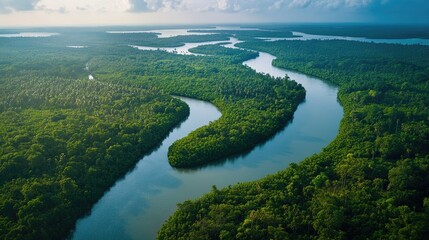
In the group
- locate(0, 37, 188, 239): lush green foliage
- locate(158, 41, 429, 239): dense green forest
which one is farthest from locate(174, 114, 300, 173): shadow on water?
locate(158, 41, 429, 239): dense green forest

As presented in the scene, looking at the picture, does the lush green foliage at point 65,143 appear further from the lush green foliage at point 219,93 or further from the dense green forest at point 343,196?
the dense green forest at point 343,196

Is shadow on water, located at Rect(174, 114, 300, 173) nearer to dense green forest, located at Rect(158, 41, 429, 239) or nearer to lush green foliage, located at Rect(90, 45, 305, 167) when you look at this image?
lush green foliage, located at Rect(90, 45, 305, 167)

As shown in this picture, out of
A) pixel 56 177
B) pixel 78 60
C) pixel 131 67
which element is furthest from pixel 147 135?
pixel 78 60

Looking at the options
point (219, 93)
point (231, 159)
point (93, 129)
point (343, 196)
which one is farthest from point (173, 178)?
point (219, 93)

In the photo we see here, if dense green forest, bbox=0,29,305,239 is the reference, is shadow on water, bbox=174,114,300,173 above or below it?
below

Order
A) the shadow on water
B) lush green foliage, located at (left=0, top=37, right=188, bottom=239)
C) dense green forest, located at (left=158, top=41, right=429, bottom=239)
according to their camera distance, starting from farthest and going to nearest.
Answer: the shadow on water, lush green foliage, located at (left=0, top=37, right=188, bottom=239), dense green forest, located at (left=158, top=41, right=429, bottom=239)

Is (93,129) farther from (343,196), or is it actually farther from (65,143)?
(343,196)
